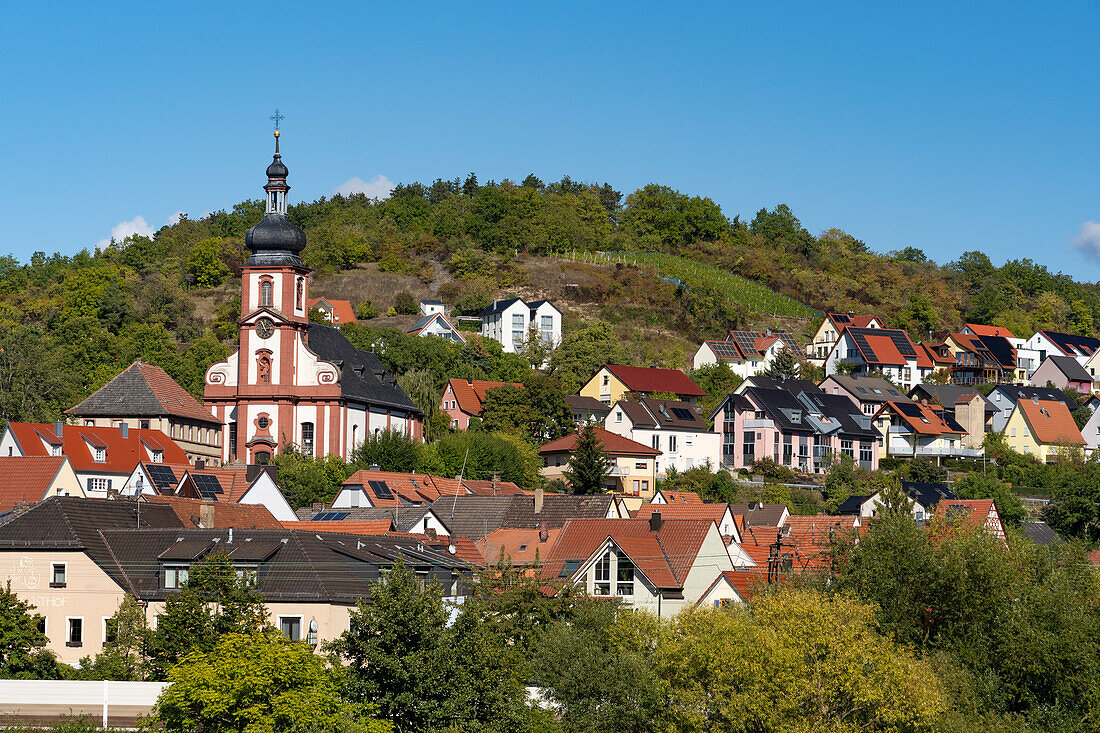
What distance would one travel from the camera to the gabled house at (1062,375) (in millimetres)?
125250

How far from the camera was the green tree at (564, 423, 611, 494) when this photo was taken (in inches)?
3095

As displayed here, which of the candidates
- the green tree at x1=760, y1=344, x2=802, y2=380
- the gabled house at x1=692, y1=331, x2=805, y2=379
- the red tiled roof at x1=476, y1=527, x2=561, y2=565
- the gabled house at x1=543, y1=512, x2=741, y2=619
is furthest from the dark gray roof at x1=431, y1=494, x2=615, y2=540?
the gabled house at x1=692, y1=331, x2=805, y2=379

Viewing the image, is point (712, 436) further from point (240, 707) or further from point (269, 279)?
point (240, 707)

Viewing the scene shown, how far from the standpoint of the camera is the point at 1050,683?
42.0 meters

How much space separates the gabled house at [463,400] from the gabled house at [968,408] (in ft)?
103

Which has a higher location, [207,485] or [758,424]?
[758,424]

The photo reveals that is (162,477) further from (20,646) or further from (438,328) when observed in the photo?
(438,328)

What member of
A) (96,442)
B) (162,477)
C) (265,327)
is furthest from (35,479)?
(265,327)

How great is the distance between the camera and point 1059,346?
132 m

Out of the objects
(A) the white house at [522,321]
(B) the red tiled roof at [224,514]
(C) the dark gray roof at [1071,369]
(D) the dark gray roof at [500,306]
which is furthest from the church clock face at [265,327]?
(C) the dark gray roof at [1071,369]

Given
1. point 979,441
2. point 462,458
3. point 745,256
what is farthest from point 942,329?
point 462,458

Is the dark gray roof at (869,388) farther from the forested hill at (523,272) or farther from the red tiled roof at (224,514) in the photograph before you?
the red tiled roof at (224,514)

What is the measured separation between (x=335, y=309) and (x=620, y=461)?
44577 mm

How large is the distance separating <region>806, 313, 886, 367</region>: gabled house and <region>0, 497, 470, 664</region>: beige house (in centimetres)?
8166
